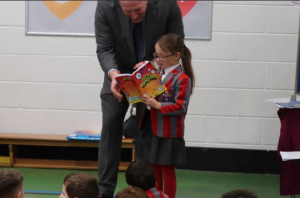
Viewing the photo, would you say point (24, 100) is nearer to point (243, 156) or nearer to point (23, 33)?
point (23, 33)

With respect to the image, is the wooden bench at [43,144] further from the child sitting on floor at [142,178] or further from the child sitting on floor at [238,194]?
the child sitting on floor at [238,194]

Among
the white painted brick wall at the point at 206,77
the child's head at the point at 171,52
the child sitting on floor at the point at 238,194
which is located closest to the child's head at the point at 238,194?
the child sitting on floor at the point at 238,194

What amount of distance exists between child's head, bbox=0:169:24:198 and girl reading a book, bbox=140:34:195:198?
111cm

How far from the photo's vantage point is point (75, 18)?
4.73m

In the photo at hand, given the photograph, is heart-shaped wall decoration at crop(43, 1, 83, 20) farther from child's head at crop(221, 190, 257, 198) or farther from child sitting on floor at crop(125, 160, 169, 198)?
child's head at crop(221, 190, 257, 198)

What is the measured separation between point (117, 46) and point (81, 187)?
4.08ft

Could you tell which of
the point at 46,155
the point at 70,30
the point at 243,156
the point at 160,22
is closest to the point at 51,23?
the point at 70,30

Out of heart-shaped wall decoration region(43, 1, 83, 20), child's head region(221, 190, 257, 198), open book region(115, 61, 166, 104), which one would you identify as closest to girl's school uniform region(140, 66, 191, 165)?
open book region(115, 61, 166, 104)

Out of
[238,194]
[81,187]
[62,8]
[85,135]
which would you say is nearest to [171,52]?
[81,187]

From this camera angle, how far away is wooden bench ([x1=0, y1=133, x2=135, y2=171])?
15.2 ft

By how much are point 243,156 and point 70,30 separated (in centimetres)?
201

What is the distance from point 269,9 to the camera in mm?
4633

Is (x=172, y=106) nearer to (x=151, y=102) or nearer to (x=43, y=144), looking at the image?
(x=151, y=102)

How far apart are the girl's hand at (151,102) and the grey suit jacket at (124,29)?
0.29 m
